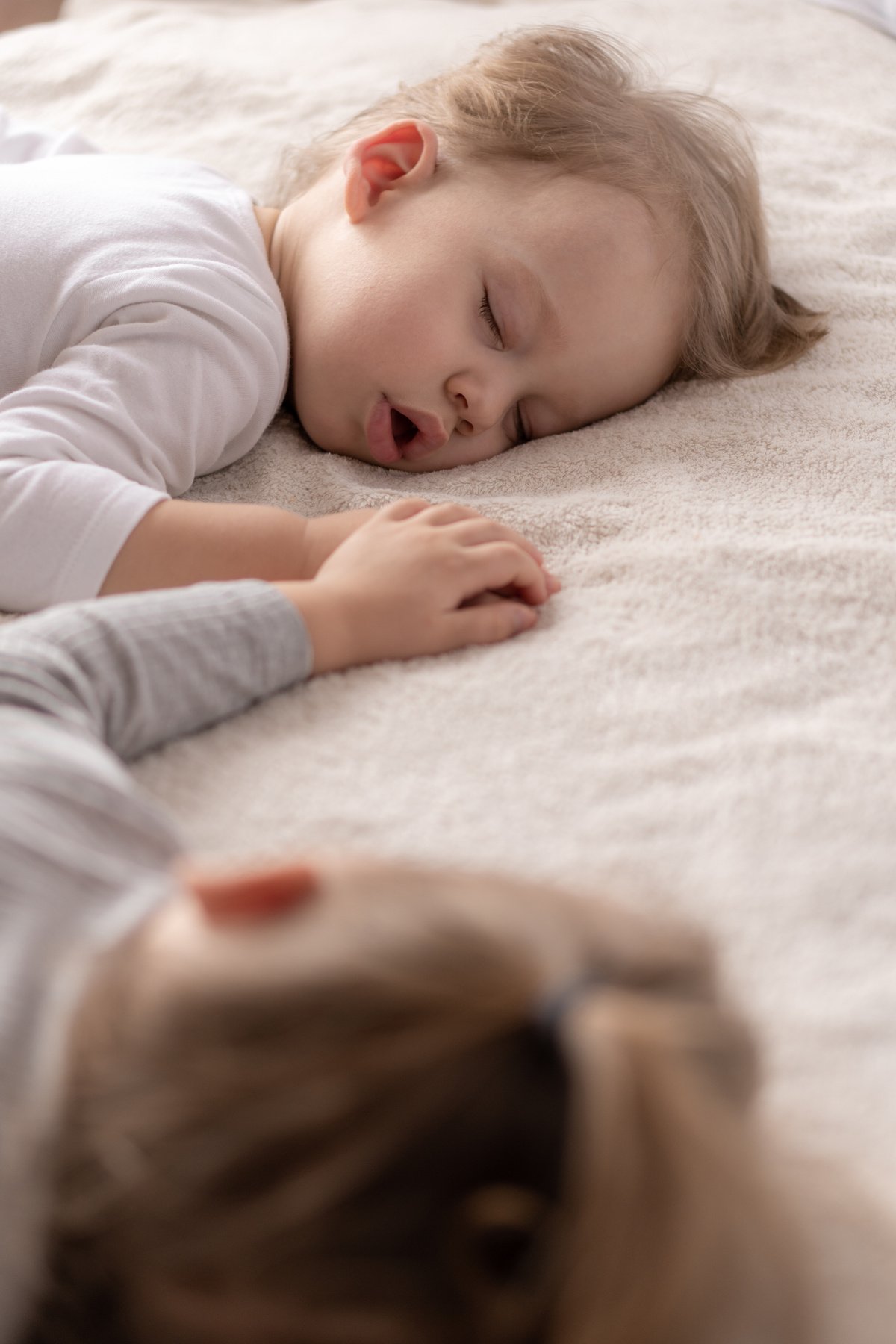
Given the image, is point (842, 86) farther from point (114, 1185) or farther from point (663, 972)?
point (114, 1185)

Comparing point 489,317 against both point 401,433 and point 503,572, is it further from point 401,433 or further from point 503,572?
point 503,572

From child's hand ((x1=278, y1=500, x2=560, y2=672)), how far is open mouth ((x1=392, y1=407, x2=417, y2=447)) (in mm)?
239

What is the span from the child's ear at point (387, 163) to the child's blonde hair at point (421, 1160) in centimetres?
89

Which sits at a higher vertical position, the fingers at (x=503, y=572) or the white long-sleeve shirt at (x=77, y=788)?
the white long-sleeve shirt at (x=77, y=788)

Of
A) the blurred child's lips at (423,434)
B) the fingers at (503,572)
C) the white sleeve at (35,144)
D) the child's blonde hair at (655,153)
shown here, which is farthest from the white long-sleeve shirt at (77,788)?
the white sleeve at (35,144)

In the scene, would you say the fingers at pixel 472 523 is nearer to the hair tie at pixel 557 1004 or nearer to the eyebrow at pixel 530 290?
the eyebrow at pixel 530 290

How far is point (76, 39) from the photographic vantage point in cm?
169

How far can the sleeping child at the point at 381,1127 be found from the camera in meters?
0.36

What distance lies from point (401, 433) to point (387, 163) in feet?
0.88

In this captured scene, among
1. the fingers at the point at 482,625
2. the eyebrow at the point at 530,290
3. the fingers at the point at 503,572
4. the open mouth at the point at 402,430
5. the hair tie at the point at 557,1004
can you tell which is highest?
the hair tie at the point at 557,1004

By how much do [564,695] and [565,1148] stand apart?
40cm

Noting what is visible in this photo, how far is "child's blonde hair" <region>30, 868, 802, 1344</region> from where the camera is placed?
Answer: 0.36 metres

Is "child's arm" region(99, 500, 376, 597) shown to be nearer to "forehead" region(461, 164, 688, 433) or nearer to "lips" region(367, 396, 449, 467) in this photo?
"lips" region(367, 396, 449, 467)

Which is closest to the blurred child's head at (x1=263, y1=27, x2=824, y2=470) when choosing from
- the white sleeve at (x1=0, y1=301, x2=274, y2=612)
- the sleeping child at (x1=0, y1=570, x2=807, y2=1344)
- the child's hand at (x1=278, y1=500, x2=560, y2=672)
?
the white sleeve at (x1=0, y1=301, x2=274, y2=612)
